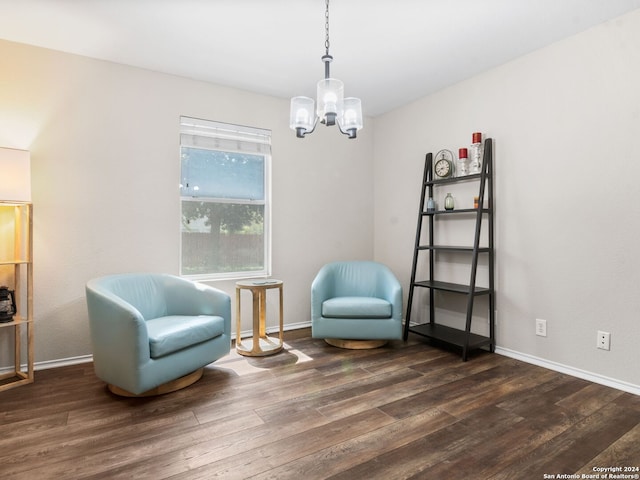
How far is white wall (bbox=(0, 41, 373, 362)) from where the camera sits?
2.79 meters

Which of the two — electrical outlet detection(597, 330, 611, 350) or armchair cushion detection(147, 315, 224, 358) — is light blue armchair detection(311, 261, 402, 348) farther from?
electrical outlet detection(597, 330, 611, 350)

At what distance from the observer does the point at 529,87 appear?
9.66 feet

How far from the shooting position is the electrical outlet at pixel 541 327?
A: 9.37 ft

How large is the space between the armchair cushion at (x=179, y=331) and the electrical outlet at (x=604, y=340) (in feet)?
9.12

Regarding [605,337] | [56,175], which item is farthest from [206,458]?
[605,337]

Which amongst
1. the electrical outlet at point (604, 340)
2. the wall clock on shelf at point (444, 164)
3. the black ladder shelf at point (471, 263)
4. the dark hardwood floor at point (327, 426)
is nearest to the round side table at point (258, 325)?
the dark hardwood floor at point (327, 426)

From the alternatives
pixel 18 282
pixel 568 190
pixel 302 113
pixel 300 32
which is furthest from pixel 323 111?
pixel 18 282

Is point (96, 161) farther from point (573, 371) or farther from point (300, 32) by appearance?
point (573, 371)

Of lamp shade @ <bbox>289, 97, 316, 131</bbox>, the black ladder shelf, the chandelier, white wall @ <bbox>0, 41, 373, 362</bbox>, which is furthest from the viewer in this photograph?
the black ladder shelf

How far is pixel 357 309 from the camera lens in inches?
127

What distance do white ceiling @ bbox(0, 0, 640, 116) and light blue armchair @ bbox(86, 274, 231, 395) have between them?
1854 millimetres

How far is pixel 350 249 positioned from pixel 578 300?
2.36 meters

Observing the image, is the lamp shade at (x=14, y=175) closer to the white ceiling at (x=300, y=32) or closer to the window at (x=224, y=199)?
the white ceiling at (x=300, y=32)

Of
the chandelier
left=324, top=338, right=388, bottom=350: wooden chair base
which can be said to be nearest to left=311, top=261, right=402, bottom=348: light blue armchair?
left=324, top=338, right=388, bottom=350: wooden chair base
